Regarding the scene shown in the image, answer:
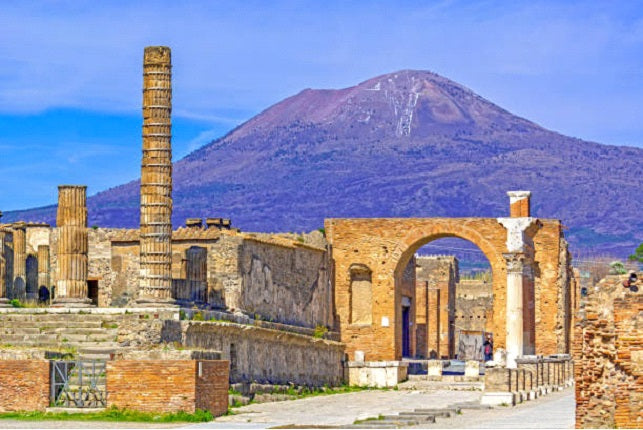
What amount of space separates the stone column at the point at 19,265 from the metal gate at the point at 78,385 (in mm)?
13606

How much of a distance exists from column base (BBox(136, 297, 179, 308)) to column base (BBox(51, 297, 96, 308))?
66.9 inches

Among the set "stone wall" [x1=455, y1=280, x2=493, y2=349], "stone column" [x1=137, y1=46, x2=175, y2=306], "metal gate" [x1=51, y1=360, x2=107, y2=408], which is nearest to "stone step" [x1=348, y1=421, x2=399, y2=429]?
"metal gate" [x1=51, y1=360, x2=107, y2=408]

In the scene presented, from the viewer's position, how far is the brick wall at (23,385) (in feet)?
93.1

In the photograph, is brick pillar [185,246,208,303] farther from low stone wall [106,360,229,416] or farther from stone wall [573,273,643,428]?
stone wall [573,273,643,428]

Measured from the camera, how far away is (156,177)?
35844mm

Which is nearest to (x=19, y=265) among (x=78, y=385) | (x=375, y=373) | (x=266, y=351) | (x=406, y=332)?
(x=266, y=351)

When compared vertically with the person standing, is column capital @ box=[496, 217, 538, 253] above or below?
above

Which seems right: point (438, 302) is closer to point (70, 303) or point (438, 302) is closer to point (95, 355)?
point (70, 303)

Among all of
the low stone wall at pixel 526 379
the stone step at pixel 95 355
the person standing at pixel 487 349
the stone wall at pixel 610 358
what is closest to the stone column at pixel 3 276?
the stone step at pixel 95 355

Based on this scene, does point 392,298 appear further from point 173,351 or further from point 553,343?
point 173,351

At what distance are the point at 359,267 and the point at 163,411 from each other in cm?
2050

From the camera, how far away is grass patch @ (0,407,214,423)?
1080 inches

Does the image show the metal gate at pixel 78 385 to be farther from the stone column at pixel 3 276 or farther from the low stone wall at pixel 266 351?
the stone column at pixel 3 276

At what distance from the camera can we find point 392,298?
47.4m
